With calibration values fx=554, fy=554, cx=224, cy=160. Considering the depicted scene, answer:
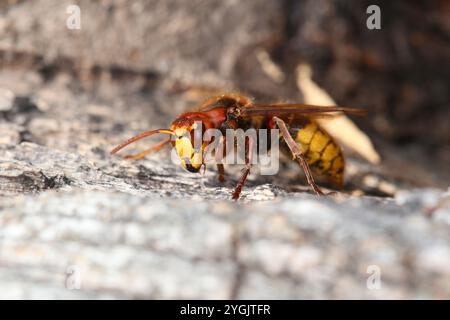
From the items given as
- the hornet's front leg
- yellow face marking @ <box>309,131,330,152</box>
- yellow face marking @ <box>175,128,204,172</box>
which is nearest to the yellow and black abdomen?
yellow face marking @ <box>309,131,330,152</box>

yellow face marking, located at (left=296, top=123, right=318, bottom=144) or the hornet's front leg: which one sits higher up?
yellow face marking, located at (left=296, top=123, right=318, bottom=144)

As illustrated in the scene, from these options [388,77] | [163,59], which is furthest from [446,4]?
[163,59]

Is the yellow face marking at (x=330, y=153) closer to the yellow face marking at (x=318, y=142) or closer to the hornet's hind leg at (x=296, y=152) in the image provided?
the yellow face marking at (x=318, y=142)

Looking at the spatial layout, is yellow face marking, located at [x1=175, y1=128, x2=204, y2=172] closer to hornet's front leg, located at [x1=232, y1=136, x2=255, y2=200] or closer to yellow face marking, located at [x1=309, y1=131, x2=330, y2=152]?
hornet's front leg, located at [x1=232, y1=136, x2=255, y2=200]

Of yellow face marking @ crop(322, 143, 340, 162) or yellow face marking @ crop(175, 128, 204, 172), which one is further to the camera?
yellow face marking @ crop(322, 143, 340, 162)

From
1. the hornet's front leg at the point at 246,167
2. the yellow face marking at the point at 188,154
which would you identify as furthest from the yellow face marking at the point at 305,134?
the yellow face marking at the point at 188,154

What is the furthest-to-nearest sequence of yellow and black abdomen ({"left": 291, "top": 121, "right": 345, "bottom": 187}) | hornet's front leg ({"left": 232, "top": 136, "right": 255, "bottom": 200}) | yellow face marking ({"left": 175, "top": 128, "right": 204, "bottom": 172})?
yellow and black abdomen ({"left": 291, "top": 121, "right": 345, "bottom": 187}) < yellow face marking ({"left": 175, "top": 128, "right": 204, "bottom": 172}) < hornet's front leg ({"left": 232, "top": 136, "right": 255, "bottom": 200})

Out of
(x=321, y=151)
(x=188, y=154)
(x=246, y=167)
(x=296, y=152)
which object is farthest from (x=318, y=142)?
(x=188, y=154)
